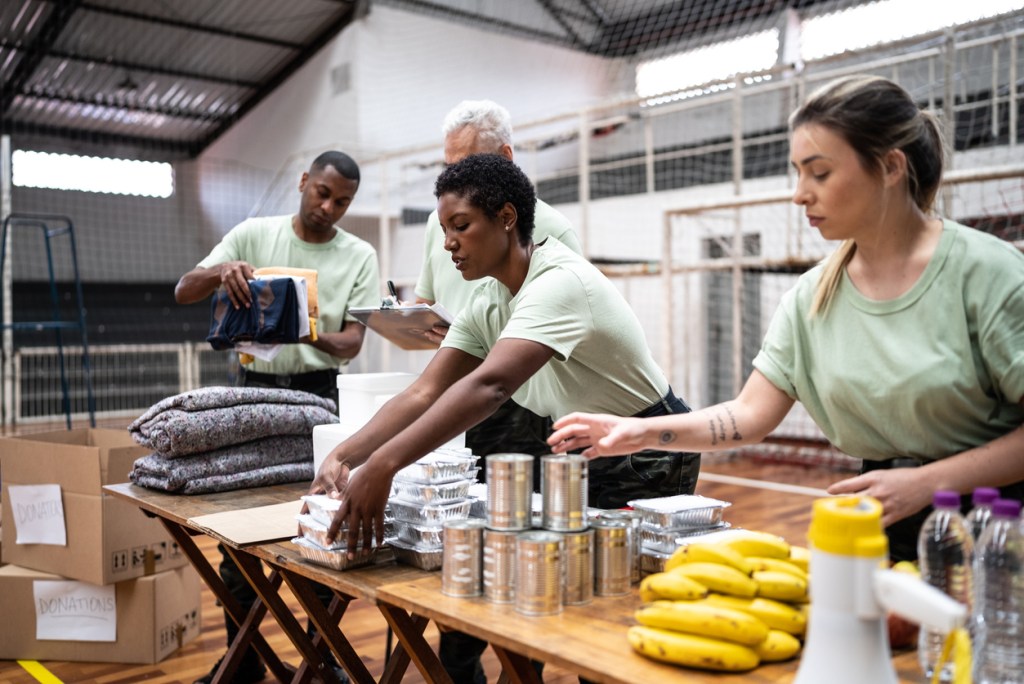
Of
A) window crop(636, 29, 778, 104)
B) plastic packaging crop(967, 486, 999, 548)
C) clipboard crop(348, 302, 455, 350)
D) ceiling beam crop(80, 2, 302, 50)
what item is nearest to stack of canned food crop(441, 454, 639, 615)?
plastic packaging crop(967, 486, 999, 548)

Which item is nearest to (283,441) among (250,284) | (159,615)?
(250,284)

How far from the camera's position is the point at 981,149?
7.43 m

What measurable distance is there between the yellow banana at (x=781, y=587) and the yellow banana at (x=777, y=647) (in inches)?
2.2

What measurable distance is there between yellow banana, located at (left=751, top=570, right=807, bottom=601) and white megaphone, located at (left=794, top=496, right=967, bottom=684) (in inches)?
9.2

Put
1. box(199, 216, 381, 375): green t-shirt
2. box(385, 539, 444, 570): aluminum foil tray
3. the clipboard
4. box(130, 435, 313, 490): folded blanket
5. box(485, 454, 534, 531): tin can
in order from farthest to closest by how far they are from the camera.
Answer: box(199, 216, 381, 375): green t-shirt < box(130, 435, 313, 490): folded blanket < the clipboard < box(385, 539, 444, 570): aluminum foil tray < box(485, 454, 534, 531): tin can

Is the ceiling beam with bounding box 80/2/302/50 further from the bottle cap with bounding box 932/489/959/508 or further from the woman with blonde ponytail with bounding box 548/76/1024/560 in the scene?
the bottle cap with bounding box 932/489/959/508

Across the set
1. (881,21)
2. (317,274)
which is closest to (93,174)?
(881,21)

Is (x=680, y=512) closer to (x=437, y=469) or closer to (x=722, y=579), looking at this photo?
(x=722, y=579)

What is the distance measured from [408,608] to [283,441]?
4.08 feet

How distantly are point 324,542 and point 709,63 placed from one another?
10994 mm

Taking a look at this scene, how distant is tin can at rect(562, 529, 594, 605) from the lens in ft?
4.43

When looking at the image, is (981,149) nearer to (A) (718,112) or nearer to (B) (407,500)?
(A) (718,112)

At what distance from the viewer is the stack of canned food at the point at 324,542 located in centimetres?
159

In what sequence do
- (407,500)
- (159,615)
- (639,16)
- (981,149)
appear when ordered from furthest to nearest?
1. (639,16)
2. (981,149)
3. (159,615)
4. (407,500)
